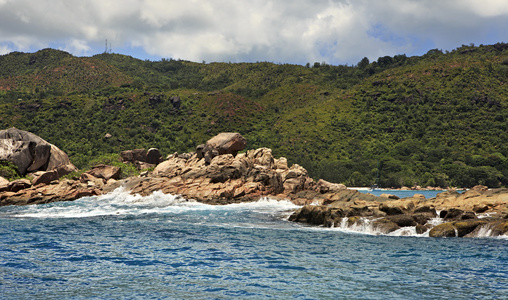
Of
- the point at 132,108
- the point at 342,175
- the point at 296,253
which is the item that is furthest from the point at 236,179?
the point at 132,108

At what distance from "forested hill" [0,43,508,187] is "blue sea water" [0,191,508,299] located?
8124 cm

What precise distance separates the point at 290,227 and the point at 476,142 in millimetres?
123957

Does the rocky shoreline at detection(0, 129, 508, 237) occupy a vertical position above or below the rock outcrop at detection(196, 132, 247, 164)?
below

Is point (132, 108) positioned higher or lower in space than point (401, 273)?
higher

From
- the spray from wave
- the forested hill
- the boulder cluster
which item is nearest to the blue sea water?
the boulder cluster

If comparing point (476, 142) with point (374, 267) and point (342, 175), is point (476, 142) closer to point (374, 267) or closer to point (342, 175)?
point (342, 175)

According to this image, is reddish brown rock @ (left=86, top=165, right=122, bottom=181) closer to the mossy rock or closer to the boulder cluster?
the boulder cluster

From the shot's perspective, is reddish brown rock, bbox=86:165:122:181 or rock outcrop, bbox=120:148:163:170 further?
rock outcrop, bbox=120:148:163:170

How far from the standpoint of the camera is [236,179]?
60.0m

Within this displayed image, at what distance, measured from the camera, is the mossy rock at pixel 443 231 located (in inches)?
1185

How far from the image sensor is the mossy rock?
30.1 meters

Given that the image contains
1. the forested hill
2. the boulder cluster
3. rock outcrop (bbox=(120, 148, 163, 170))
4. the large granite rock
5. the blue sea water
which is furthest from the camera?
the forested hill

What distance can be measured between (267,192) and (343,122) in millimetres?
94471

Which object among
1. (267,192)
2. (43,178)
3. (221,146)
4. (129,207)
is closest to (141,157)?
(43,178)
